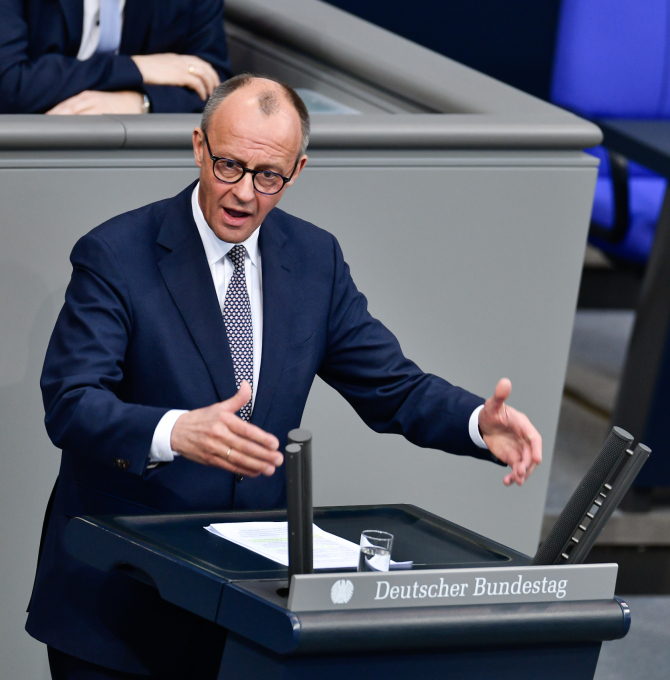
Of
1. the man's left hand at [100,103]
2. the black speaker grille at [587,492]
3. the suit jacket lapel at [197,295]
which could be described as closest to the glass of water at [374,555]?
the black speaker grille at [587,492]

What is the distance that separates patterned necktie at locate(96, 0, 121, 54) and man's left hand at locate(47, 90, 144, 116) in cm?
12

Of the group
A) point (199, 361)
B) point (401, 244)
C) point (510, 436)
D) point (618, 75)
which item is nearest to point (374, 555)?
point (510, 436)

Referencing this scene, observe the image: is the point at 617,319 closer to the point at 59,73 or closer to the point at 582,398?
the point at 582,398

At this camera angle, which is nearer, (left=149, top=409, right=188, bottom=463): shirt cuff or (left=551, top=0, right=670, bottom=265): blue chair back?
(left=149, top=409, right=188, bottom=463): shirt cuff

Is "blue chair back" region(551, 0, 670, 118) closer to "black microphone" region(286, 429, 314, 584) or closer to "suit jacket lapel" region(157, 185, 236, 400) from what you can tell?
"suit jacket lapel" region(157, 185, 236, 400)

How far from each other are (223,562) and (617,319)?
14.0ft

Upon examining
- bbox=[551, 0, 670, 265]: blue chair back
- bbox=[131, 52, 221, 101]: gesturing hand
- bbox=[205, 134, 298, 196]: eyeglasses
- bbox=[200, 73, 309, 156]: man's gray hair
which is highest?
bbox=[200, 73, 309, 156]: man's gray hair

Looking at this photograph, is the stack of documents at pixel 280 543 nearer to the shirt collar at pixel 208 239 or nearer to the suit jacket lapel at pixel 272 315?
the suit jacket lapel at pixel 272 315

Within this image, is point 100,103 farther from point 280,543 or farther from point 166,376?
point 280,543

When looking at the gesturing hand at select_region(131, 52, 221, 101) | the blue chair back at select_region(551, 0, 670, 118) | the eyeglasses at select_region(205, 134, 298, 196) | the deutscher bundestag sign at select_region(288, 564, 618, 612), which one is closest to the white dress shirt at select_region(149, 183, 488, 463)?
the eyeglasses at select_region(205, 134, 298, 196)

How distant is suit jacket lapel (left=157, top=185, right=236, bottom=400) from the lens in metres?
1.58

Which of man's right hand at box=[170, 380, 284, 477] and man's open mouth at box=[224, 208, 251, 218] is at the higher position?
man's open mouth at box=[224, 208, 251, 218]

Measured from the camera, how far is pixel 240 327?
1.62 metres

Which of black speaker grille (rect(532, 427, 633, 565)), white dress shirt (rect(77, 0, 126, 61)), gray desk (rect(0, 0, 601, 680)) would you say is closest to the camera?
black speaker grille (rect(532, 427, 633, 565))
